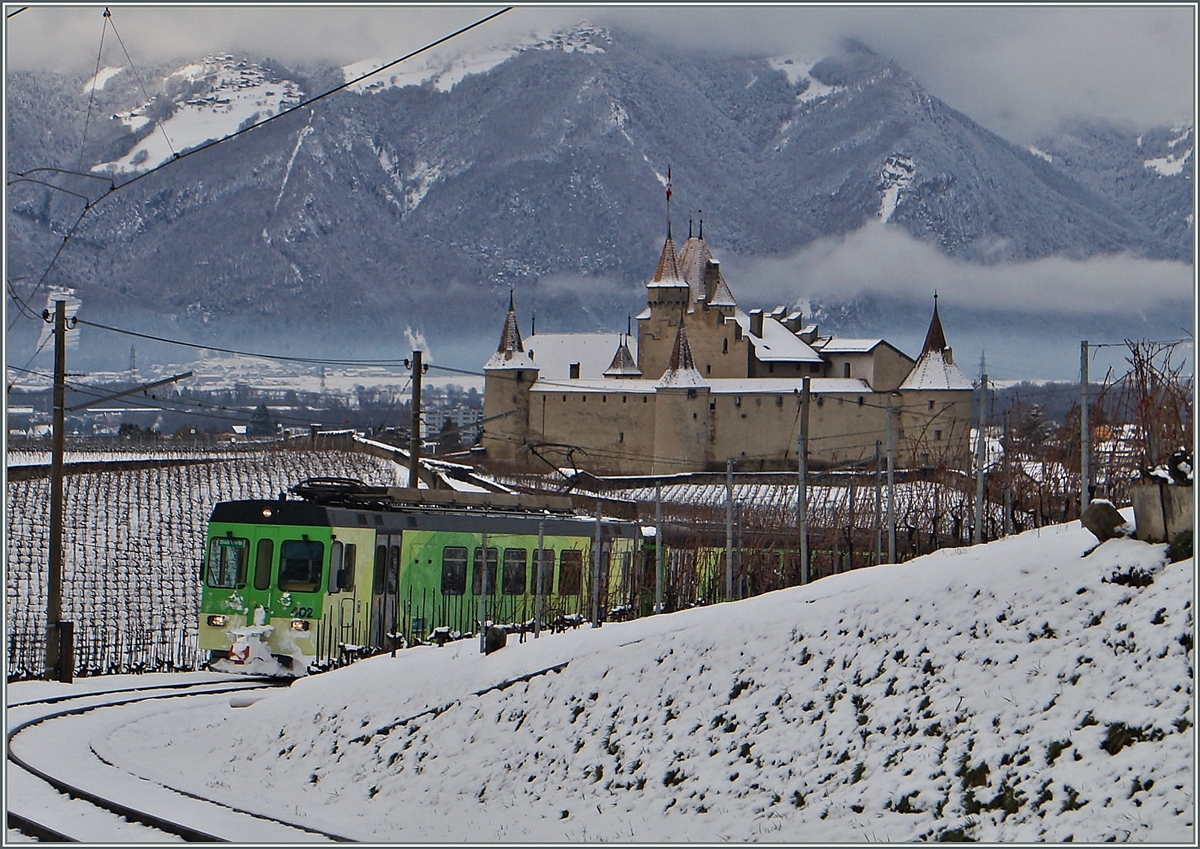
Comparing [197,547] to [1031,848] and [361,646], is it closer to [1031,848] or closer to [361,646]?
[361,646]

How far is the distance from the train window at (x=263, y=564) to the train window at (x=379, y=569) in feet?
4.82

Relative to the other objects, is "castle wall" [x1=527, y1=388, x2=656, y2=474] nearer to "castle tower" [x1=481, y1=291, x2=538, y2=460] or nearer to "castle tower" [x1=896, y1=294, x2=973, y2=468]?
"castle tower" [x1=481, y1=291, x2=538, y2=460]

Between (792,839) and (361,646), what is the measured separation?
12251mm

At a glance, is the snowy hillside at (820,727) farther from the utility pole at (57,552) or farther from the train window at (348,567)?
the utility pole at (57,552)

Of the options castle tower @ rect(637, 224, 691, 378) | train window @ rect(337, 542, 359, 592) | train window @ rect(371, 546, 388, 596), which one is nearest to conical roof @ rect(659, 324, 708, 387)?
castle tower @ rect(637, 224, 691, 378)

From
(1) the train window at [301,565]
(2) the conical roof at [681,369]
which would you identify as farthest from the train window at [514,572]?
(2) the conical roof at [681,369]

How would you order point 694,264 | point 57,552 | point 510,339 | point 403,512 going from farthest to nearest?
1. point 694,264
2. point 510,339
3. point 57,552
4. point 403,512

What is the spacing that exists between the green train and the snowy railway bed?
90.3 inches

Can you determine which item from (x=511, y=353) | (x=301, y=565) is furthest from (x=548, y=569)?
(x=511, y=353)

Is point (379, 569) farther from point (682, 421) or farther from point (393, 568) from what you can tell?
point (682, 421)

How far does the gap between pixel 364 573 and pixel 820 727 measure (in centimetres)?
1145

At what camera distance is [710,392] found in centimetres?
8456

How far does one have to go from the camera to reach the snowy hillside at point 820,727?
930cm

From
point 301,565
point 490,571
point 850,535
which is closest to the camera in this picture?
Result: point 301,565
